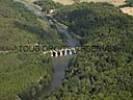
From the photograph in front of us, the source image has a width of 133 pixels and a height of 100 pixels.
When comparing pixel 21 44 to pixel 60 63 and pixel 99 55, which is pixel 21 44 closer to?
pixel 60 63

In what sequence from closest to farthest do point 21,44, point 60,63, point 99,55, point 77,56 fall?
1. point 99,55
2. point 77,56
3. point 60,63
4. point 21,44

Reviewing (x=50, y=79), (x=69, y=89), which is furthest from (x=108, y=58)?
(x=69, y=89)

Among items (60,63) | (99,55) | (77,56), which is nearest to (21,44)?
(60,63)

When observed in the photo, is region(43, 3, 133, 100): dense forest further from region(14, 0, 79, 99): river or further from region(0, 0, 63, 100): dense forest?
region(0, 0, 63, 100): dense forest

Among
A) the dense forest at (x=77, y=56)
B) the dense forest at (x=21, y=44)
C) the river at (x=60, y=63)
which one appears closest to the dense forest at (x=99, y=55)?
the dense forest at (x=77, y=56)

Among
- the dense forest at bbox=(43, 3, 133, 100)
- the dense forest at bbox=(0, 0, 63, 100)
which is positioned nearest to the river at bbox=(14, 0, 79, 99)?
the dense forest at bbox=(0, 0, 63, 100)

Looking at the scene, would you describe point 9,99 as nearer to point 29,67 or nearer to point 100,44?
point 29,67

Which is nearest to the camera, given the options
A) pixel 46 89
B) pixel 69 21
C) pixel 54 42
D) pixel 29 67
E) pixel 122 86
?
pixel 122 86

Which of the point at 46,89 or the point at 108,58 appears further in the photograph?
the point at 108,58
